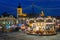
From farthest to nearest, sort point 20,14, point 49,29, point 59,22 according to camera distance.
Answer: point 20,14
point 59,22
point 49,29

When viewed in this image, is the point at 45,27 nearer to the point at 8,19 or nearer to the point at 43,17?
Answer: the point at 43,17

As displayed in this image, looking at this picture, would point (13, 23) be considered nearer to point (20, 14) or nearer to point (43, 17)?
point (20, 14)

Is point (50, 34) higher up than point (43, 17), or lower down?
lower down

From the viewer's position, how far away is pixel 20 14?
46.1 feet

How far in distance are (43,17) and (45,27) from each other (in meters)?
0.79

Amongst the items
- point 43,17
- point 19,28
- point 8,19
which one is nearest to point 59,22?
point 43,17

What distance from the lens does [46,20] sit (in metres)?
10.7

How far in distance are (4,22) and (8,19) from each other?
0.47m

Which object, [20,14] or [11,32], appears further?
[20,14]

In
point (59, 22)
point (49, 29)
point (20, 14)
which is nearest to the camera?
point (49, 29)

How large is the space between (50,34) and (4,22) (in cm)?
384

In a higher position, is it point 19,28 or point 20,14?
point 20,14

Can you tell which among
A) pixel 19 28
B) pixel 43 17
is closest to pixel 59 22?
pixel 43 17

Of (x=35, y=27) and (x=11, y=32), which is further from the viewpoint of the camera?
(x=11, y=32)
